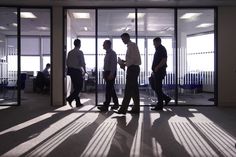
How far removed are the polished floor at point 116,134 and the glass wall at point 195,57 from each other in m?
2.76

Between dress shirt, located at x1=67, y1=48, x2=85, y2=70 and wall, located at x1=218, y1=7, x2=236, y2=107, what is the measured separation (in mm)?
3698

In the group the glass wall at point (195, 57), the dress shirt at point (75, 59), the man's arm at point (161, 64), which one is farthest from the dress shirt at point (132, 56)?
the glass wall at point (195, 57)

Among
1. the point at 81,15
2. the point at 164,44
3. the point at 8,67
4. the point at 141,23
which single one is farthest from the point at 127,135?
the point at 141,23

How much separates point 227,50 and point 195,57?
2.18 meters

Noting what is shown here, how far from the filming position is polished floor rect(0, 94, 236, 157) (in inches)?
146

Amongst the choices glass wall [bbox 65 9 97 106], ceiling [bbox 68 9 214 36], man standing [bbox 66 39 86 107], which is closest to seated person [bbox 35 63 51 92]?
glass wall [bbox 65 9 97 106]

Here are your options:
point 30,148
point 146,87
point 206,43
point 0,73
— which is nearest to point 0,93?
point 0,73

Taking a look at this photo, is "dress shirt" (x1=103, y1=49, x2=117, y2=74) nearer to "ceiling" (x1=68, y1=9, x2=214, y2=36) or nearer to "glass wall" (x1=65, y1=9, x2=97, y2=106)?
"glass wall" (x1=65, y1=9, x2=97, y2=106)

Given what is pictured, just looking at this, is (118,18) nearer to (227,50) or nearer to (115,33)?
(115,33)

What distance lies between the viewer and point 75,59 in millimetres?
7848

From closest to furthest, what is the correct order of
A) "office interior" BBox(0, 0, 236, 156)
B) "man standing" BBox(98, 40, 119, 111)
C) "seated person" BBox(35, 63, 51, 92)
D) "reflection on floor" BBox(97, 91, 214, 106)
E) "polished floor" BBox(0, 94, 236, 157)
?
"polished floor" BBox(0, 94, 236, 157) → "office interior" BBox(0, 0, 236, 156) → "man standing" BBox(98, 40, 119, 111) → "reflection on floor" BBox(97, 91, 214, 106) → "seated person" BBox(35, 63, 51, 92)

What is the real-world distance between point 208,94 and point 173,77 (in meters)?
2.91

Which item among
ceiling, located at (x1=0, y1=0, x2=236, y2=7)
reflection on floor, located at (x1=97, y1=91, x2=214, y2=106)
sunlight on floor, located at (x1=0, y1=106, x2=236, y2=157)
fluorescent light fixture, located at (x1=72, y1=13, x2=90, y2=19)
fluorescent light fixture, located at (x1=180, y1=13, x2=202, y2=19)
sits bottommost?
sunlight on floor, located at (x1=0, y1=106, x2=236, y2=157)

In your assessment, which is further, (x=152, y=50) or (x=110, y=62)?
(x=152, y=50)
